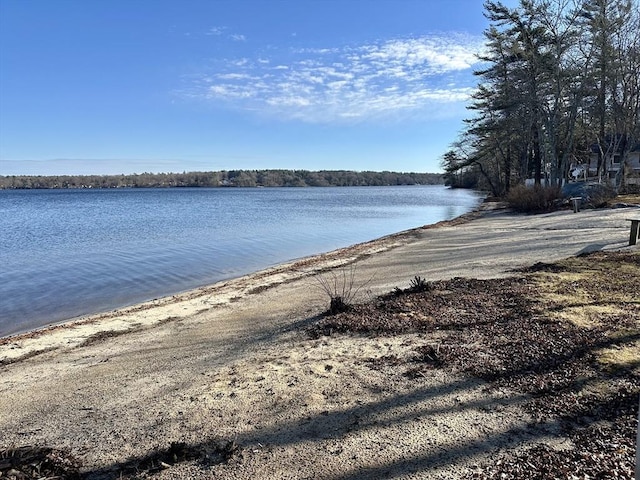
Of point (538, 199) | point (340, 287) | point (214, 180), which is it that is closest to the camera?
point (340, 287)

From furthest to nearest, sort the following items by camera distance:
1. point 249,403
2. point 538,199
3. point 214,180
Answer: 1. point 214,180
2. point 538,199
3. point 249,403

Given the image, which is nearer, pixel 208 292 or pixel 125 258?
pixel 208 292

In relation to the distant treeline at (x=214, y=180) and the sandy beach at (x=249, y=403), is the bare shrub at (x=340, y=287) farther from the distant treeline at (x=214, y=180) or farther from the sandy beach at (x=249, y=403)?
the distant treeline at (x=214, y=180)

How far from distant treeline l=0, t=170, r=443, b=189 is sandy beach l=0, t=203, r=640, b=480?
170 m

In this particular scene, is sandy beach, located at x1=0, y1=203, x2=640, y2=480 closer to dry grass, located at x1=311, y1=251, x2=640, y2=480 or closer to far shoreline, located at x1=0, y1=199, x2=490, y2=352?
dry grass, located at x1=311, y1=251, x2=640, y2=480

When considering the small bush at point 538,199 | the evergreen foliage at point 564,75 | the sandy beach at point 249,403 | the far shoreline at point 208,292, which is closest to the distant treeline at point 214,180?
the evergreen foliage at point 564,75

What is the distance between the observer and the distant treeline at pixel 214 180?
16762 cm

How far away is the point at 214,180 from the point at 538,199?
523 ft

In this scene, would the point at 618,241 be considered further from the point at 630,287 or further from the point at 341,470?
the point at 341,470

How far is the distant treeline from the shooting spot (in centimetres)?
16762

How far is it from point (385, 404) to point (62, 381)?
3.97m

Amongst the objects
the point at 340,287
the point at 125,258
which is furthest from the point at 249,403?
the point at 125,258

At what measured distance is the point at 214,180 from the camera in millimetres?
174375

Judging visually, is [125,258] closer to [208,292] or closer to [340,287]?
[208,292]
